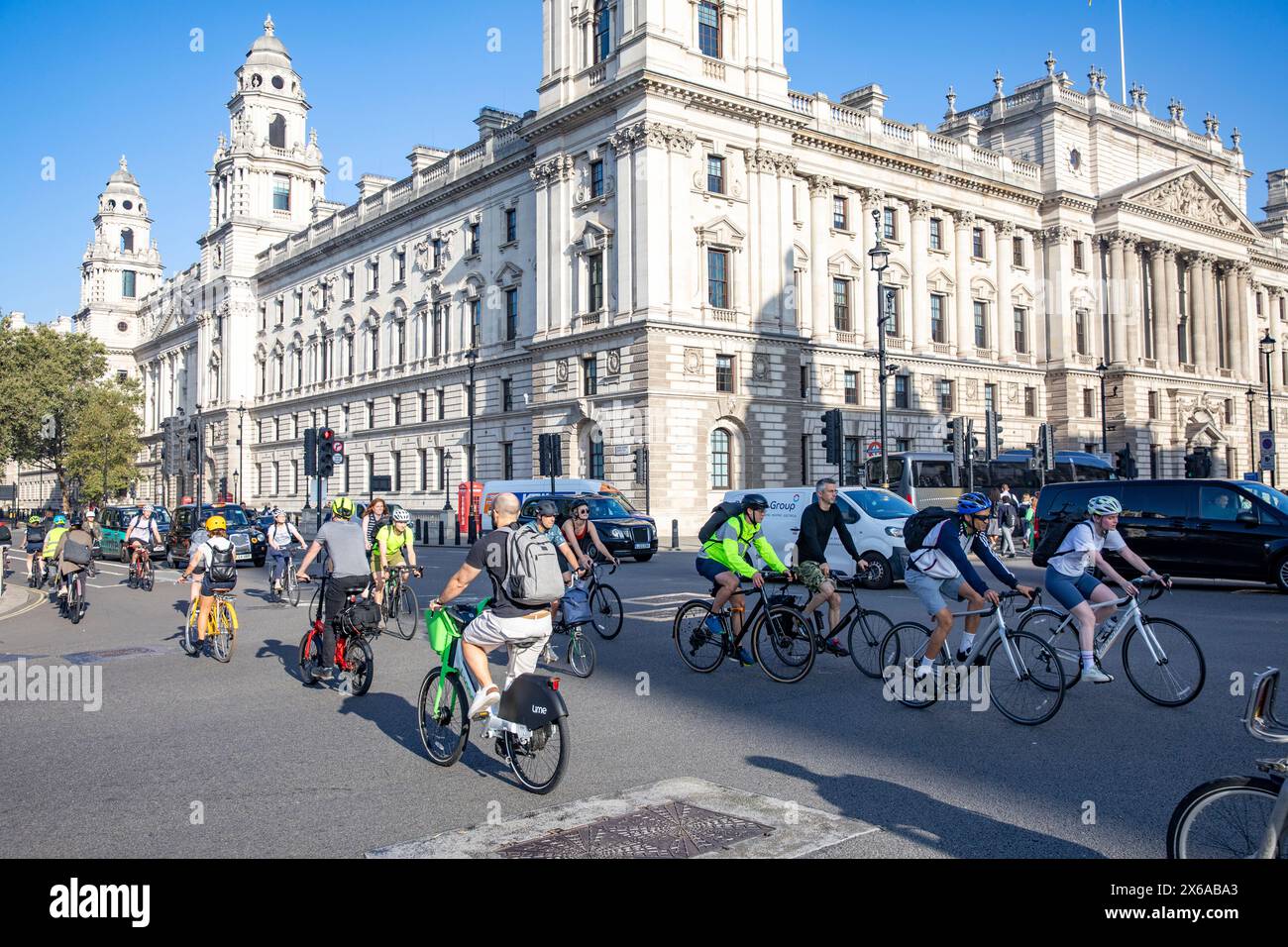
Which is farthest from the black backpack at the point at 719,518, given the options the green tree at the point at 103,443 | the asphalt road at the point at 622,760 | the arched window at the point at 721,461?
the green tree at the point at 103,443

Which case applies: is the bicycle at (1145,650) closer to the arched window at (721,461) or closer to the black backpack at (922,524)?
the black backpack at (922,524)

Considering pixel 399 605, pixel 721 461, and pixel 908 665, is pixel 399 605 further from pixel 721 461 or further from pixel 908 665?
pixel 721 461

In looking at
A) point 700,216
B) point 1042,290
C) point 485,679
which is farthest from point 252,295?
point 485,679

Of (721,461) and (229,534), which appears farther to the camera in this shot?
(721,461)

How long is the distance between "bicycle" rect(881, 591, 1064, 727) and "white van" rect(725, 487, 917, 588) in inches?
404

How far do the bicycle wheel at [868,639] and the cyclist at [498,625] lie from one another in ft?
15.0

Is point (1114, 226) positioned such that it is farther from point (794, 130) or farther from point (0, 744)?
point (0, 744)

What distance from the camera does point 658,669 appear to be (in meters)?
11.4

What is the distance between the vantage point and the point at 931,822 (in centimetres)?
573

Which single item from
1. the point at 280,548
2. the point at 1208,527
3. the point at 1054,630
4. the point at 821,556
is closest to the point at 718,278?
the point at 280,548

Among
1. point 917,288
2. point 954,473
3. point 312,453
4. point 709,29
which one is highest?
point 709,29

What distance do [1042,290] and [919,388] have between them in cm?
1249

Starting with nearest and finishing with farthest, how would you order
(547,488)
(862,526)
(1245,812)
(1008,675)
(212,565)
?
(1245,812), (1008,675), (212,565), (862,526), (547,488)

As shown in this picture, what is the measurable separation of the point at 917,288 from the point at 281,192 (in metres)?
53.6
